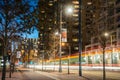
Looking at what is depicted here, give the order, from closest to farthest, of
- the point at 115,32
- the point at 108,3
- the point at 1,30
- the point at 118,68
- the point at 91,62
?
the point at 1,30 < the point at 108,3 < the point at 118,68 < the point at 91,62 < the point at 115,32

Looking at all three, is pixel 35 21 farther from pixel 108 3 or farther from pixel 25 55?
pixel 25 55

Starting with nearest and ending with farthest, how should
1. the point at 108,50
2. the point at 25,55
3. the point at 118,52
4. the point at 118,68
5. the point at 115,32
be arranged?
the point at 118,68
the point at 118,52
the point at 108,50
the point at 115,32
the point at 25,55

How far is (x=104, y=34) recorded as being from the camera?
33.2 metres

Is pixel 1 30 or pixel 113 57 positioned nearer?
pixel 1 30

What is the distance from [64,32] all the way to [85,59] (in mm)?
56989

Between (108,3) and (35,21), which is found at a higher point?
(108,3)

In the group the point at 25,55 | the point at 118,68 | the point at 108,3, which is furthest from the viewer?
the point at 25,55

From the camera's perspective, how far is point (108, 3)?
37.7 m

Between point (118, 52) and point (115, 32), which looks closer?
point (118, 52)

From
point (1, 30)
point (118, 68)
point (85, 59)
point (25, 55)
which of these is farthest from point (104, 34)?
point (25, 55)

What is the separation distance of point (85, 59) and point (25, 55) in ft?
130

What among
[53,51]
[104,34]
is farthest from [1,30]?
[53,51]

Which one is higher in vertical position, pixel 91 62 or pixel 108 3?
pixel 108 3

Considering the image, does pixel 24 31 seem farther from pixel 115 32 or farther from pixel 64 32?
pixel 115 32
